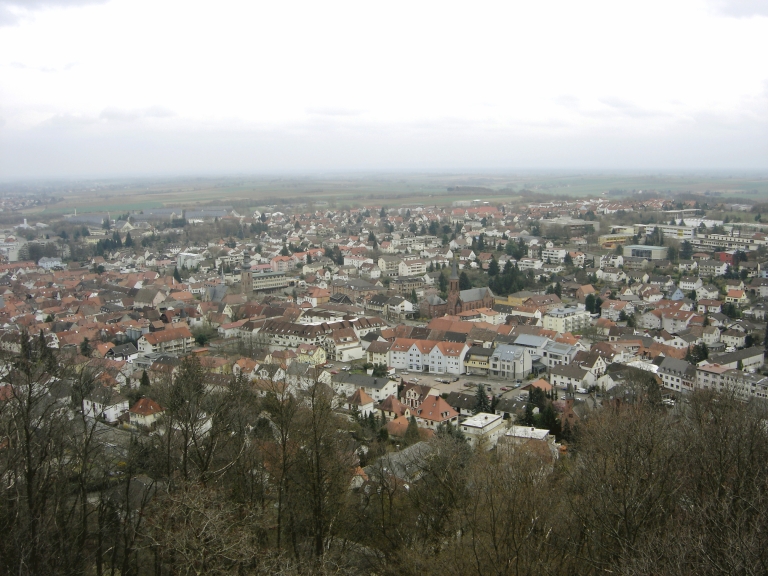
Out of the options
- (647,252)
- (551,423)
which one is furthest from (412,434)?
(647,252)

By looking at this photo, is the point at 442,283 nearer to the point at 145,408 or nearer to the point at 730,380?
the point at 730,380

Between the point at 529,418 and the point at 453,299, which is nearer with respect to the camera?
the point at 529,418

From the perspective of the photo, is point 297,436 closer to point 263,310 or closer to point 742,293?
point 263,310

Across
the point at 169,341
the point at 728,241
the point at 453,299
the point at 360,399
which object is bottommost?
the point at 169,341

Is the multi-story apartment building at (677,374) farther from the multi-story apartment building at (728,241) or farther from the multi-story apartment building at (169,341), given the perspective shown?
the multi-story apartment building at (728,241)

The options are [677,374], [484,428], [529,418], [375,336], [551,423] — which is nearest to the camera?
[484,428]

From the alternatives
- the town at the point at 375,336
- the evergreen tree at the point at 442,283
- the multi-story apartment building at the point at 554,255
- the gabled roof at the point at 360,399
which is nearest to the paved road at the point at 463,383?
the town at the point at 375,336
